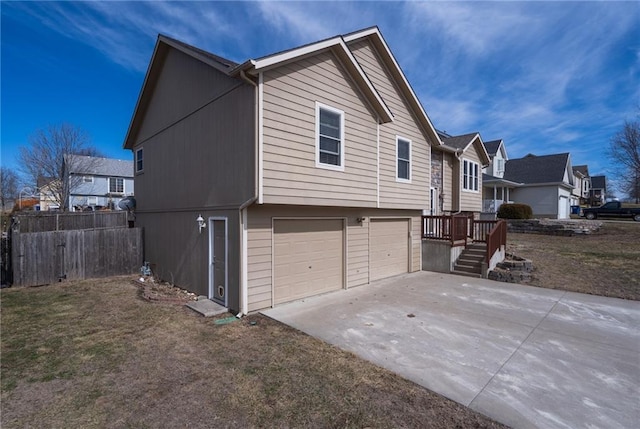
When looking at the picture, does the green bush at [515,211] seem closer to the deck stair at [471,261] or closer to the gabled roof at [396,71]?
the deck stair at [471,261]

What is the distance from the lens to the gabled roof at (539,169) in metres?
26.9

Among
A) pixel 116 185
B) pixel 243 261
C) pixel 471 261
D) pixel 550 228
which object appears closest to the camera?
pixel 243 261

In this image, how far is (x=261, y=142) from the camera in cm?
598

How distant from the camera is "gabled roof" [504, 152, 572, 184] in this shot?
26909 mm

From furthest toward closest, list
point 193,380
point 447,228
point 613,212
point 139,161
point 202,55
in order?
point 613,212 → point 139,161 → point 447,228 → point 202,55 → point 193,380

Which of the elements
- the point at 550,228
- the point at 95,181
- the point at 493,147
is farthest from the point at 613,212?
the point at 95,181

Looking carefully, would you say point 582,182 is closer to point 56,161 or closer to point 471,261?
point 471,261

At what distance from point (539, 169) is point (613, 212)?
6556mm

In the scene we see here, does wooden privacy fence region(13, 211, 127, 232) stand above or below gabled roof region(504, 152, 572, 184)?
below

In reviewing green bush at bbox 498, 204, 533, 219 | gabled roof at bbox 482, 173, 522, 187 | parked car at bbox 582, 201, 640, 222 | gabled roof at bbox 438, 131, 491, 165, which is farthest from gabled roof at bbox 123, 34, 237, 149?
parked car at bbox 582, 201, 640, 222

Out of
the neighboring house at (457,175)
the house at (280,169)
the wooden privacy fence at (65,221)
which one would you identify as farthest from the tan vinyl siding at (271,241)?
the wooden privacy fence at (65,221)

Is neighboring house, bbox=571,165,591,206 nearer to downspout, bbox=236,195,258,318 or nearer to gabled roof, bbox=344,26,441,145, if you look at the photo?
gabled roof, bbox=344,26,441,145

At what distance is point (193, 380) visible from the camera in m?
3.82

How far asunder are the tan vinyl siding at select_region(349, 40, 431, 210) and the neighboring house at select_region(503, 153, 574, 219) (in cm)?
2098
